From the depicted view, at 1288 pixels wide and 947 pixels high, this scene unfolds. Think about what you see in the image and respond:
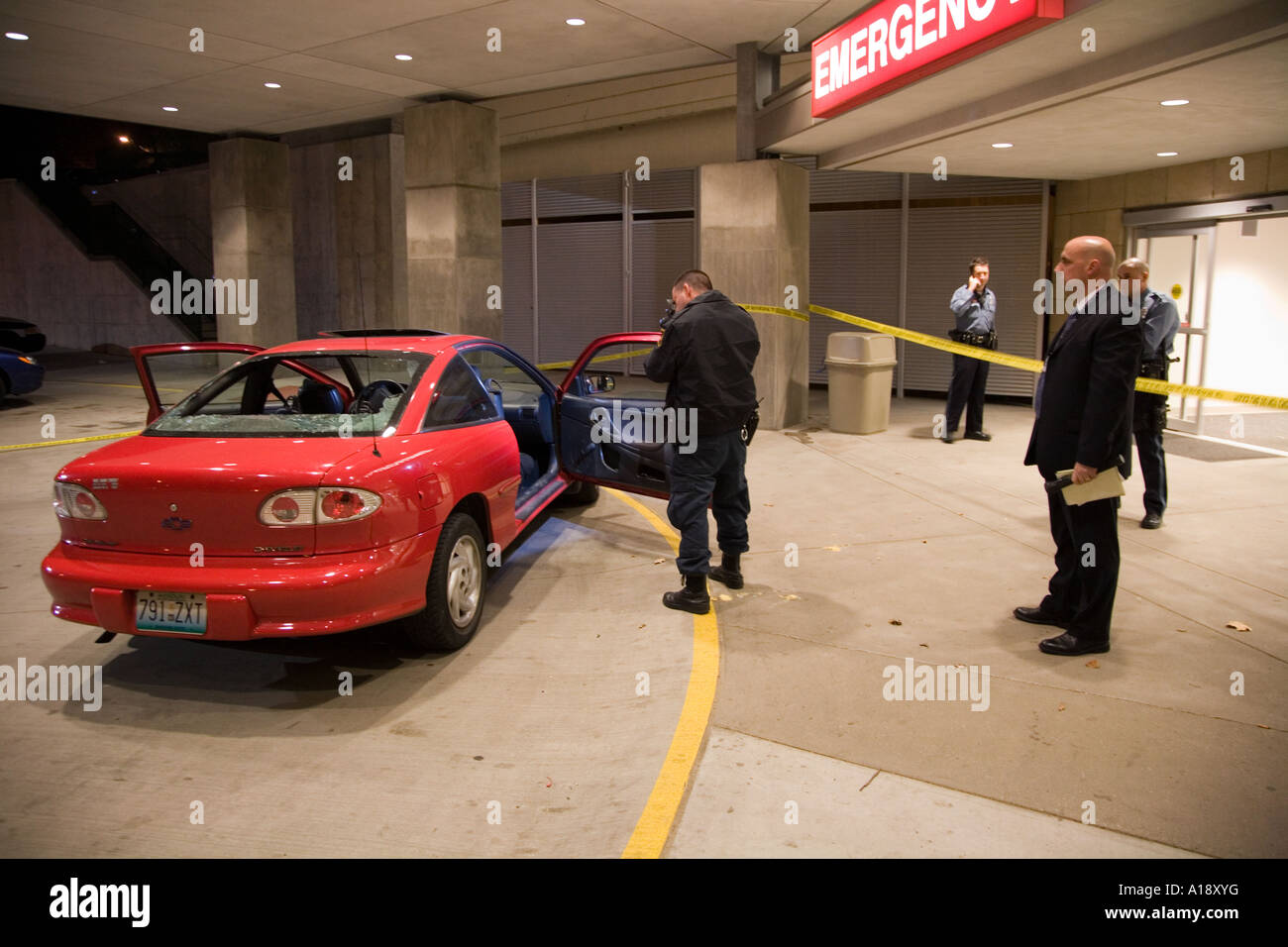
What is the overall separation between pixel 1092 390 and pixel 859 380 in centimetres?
633

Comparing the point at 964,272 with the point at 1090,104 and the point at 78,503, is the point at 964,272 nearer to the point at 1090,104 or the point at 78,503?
the point at 1090,104

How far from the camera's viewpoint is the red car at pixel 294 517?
12.1ft

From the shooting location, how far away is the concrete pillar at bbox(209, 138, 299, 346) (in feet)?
58.1

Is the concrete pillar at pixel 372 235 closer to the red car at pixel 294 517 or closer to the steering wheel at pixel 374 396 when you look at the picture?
the steering wheel at pixel 374 396

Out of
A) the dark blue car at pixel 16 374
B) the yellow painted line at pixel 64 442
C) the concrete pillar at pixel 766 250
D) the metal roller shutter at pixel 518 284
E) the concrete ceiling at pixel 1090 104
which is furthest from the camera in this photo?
the metal roller shutter at pixel 518 284

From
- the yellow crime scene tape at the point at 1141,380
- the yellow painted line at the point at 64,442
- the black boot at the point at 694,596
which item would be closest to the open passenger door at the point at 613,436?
the black boot at the point at 694,596

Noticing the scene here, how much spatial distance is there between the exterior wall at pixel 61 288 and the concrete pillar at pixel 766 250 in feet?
55.0

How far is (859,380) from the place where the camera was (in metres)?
10.5

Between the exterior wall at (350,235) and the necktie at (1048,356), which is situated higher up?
the exterior wall at (350,235)

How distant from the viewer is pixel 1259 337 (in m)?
10.8

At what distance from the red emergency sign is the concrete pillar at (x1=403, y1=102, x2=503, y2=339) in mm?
6848

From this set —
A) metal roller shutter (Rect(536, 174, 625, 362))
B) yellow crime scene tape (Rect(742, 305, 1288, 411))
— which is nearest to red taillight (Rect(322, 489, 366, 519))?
yellow crime scene tape (Rect(742, 305, 1288, 411))

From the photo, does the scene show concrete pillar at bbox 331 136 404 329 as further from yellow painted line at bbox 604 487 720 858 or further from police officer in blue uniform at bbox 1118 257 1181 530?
yellow painted line at bbox 604 487 720 858

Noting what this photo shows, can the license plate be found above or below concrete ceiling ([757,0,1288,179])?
below
